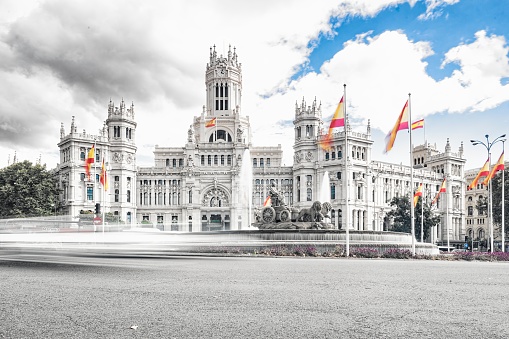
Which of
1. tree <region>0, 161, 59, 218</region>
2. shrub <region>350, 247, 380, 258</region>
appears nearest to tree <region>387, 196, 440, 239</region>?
shrub <region>350, 247, 380, 258</region>

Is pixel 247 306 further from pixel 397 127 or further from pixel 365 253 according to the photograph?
pixel 397 127

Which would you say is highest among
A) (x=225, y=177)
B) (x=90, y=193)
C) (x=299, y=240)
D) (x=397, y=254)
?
(x=225, y=177)

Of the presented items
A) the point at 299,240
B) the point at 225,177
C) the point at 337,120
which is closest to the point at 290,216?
the point at 299,240

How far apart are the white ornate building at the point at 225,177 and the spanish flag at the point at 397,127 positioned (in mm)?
60616

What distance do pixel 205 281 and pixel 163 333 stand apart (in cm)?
758

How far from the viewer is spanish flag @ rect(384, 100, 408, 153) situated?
38.4 metres

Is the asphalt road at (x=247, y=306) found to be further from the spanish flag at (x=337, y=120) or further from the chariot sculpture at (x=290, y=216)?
the chariot sculpture at (x=290, y=216)

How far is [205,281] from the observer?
16469mm

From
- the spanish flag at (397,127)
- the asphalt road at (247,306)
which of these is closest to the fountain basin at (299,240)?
the spanish flag at (397,127)

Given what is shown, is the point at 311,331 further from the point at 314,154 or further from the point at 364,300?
the point at 314,154

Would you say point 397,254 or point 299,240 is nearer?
point 397,254

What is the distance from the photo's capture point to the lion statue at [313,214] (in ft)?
139

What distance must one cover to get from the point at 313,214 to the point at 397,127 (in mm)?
9739

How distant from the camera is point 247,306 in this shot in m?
11.6
